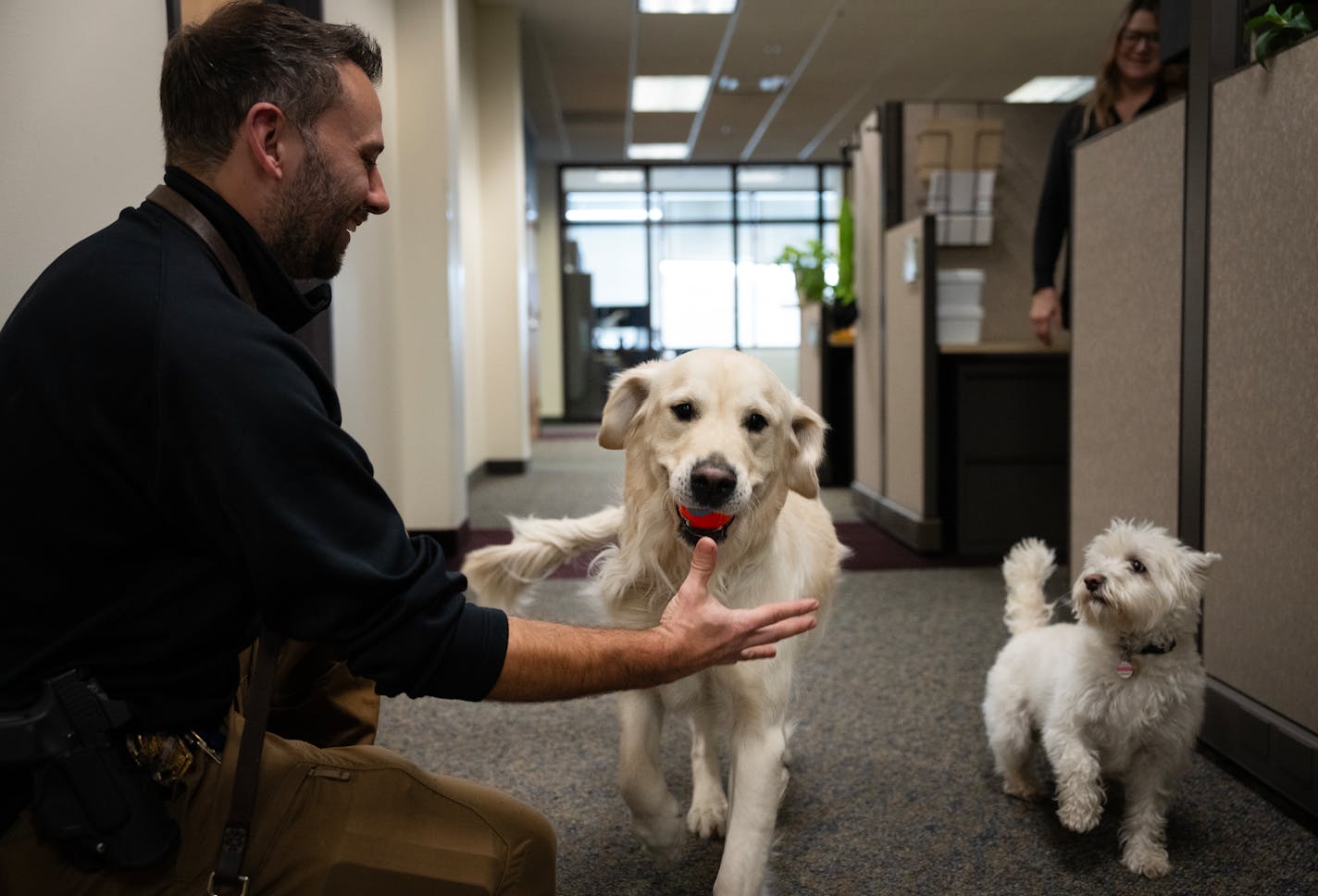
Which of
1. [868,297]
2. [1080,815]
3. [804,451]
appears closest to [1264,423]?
[1080,815]

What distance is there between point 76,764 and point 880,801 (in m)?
1.55

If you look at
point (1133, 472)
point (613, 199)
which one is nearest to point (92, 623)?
point (1133, 472)

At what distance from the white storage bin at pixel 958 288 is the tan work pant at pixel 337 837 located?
12.0ft

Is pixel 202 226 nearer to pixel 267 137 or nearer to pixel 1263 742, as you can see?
pixel 267 137

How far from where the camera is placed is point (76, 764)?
0.99 metres

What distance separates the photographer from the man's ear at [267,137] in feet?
3.71

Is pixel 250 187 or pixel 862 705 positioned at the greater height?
pixel 250 187

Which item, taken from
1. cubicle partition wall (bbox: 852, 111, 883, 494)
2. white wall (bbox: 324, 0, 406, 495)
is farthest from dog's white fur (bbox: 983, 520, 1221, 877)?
cubicle partition wall (bbox: 852, 111, 883, 494)

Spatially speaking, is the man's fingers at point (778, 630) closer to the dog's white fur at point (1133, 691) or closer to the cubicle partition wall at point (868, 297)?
the dog's white fur at point (1133, 691)

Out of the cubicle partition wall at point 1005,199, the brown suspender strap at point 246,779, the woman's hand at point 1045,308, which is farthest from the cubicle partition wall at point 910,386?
the brown suspender strap at point 246,779

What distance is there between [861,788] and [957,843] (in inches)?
11.2

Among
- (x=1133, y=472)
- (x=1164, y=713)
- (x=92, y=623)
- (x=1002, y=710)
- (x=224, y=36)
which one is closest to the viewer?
(x=92, y=623)

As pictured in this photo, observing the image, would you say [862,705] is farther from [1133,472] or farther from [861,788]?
[1133,472]

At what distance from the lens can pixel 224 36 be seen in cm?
115
